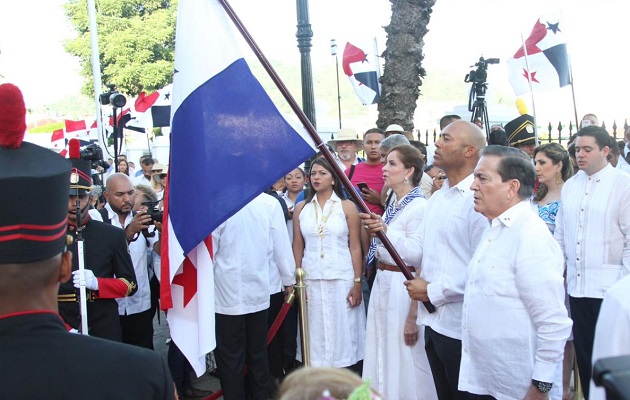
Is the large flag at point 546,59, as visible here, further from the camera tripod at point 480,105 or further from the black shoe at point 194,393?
the black shoe at point 194,393

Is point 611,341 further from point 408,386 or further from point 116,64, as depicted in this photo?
point 116,64

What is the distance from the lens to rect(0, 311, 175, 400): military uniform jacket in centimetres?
162

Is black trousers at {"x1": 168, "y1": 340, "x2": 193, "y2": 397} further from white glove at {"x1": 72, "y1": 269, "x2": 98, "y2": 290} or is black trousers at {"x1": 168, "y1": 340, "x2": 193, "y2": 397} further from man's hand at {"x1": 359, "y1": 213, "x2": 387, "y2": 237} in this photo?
man's hand at {"x1": 359, "y1": 213, "x2": 387, "y2": 237}

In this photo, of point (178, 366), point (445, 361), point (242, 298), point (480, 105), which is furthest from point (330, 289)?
point (480, 105)

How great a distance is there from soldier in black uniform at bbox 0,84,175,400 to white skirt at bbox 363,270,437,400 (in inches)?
127

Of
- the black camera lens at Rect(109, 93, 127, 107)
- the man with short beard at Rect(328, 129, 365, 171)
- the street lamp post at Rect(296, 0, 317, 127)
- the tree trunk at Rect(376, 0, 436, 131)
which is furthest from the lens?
the tree trunk at Rect(376, 0, 436, 131)

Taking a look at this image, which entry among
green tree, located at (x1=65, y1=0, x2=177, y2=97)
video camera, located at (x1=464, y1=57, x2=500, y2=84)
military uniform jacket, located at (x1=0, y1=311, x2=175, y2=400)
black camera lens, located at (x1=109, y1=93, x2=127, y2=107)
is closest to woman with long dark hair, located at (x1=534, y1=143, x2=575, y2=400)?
video camera, located at (x1=464, y1=57, x2=500, y2=84)

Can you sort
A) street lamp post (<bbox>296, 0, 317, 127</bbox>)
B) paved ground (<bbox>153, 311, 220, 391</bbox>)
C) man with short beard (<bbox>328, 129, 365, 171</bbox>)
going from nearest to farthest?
paved ground (<bbox>153, 311, 220, 391</bbox>) < street lamp post (<bbox>296, 0, 317, 127</bbox>) < man with short beard (<bbox>328, 129, 365, 171</bbox>)

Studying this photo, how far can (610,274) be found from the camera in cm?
466

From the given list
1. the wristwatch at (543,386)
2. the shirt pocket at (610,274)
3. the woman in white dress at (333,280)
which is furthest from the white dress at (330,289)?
the wristwatch at (543,386)

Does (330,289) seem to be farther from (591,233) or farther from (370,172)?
(591,233)

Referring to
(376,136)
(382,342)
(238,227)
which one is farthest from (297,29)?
(382,342)

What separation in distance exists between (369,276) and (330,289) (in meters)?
0.55

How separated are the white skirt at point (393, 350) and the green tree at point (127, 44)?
127 ft
